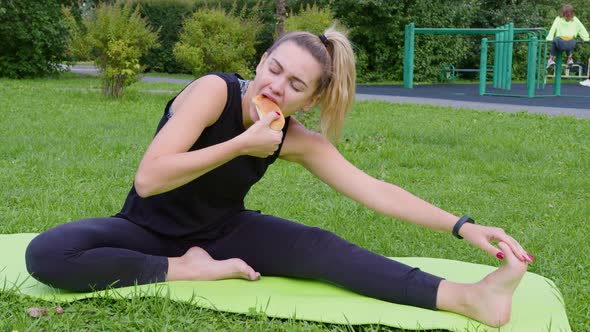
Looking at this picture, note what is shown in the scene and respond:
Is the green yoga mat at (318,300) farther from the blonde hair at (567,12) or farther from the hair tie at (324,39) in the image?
the blonde hair at (567,12)

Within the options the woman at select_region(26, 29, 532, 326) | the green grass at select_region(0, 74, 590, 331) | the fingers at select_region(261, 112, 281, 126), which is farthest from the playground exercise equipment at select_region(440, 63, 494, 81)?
the fingers at select_region(261, 112, 281, 126)

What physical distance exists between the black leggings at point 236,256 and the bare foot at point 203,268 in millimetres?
49

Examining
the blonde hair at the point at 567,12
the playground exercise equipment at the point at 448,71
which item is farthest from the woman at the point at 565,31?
the playground exercise equipment at the point at 448,71

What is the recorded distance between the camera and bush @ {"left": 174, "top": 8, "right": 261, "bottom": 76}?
1112cm

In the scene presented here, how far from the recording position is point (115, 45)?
10789mm

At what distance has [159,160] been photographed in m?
2.33

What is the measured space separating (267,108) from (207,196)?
0.52 metres

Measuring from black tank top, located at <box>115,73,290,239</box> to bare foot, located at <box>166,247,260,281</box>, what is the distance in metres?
0.11

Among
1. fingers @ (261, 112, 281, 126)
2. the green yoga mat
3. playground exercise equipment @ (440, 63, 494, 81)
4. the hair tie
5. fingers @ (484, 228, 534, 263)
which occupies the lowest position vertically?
playground exercise equipment @ (440, 63, 494, 81)

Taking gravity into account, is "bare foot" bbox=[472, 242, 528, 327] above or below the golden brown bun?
below

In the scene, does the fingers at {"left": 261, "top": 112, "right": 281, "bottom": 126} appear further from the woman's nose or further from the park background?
the park background

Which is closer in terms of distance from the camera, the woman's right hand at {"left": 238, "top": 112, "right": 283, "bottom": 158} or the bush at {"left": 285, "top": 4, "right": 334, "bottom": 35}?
→ the woman's right hand at {"left": 238, "top": 112, "right": 283, "bottom": 158}

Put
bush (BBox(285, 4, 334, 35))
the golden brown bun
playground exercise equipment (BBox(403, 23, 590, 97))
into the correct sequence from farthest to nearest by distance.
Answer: playground exercise equipment (BBox(403, 23, 590, 97)) → bush (BBox(285, 4, 334, 35)) → the golden brown bun

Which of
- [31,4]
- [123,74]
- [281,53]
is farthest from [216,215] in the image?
[31,4]
